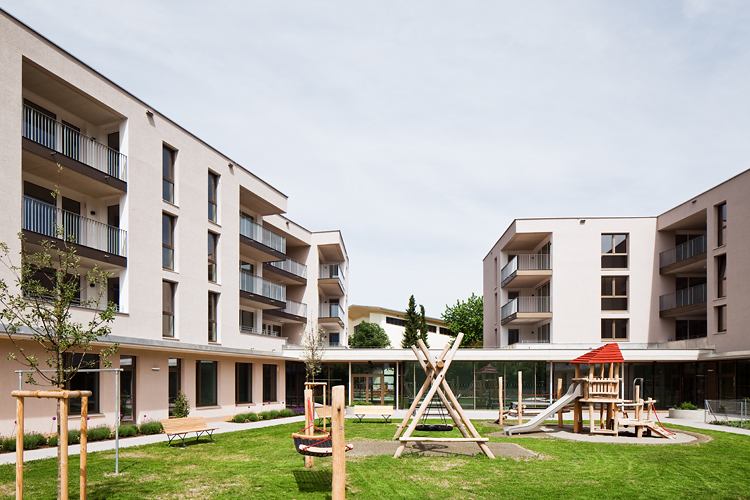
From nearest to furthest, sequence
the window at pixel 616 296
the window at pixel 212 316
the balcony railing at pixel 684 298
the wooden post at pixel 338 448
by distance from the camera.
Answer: the wooden post at pixel 338 448 → the window at pixel 212 316 → the balcony railing at pixel 684 298 → the window at pixel 616 296

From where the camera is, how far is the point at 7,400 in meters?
17.0

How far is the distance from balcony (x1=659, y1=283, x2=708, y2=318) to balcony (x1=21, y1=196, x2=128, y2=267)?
29.4 meters

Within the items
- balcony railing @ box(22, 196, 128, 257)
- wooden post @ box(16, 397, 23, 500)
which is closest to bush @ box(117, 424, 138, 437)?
balcony railing @ box(22, 196, 128, 257)

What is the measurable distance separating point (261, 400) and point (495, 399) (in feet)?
44.6

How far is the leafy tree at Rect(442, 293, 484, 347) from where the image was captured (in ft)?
218

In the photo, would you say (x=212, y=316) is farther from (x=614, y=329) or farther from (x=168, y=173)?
(x=614, y=329)

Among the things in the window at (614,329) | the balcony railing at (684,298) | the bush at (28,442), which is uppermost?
the balcony railing at (684,298)

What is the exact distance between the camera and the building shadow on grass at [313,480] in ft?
37.2

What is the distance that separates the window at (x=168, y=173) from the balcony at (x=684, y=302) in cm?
2799

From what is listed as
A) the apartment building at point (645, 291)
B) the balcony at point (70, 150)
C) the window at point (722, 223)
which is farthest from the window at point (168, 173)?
the window at point (722, 223)

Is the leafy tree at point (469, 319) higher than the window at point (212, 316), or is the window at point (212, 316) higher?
the window at point (212, 316)

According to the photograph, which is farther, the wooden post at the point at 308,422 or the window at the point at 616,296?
the window at the point at 616,296

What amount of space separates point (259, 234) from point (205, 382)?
31.4 ft

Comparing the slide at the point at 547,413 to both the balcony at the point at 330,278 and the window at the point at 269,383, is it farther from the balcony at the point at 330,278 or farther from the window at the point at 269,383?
the balcony at the point at 330,278
